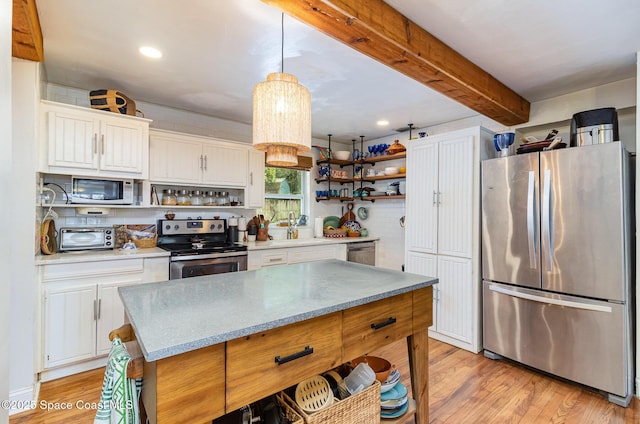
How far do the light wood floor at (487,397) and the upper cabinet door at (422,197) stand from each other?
1167mm

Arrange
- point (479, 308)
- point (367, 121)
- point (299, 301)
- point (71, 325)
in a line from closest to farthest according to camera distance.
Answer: point (299, 301)
point (71, 325)
point (479, 308)
point (367, 121)

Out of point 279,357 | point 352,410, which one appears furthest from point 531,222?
point 279,357

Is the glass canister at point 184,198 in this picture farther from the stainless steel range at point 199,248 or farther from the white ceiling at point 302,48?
the white ceiling at point 302,48

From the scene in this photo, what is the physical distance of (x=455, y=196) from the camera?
312 cm

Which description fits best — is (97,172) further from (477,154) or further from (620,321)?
(620,321)

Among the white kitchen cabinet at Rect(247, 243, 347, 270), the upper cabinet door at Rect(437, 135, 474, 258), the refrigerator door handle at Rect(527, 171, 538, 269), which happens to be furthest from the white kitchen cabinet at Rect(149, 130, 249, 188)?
the refrigerator door handle at Rect(527, 171, 538, 269)

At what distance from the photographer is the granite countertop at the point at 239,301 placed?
1021 mm

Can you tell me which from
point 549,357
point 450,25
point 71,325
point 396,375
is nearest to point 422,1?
point 450,25

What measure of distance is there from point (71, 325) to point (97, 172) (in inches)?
49.5

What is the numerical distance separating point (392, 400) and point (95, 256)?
245cm

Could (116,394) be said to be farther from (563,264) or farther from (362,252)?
(362,252)

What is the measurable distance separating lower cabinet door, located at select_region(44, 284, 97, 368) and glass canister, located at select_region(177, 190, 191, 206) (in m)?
1.23

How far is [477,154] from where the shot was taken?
2.99 metres

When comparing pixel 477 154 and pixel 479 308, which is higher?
pixel 477 154
